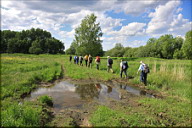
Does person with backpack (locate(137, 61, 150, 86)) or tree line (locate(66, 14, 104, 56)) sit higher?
tree line (locate(66, 14, 104, 56))

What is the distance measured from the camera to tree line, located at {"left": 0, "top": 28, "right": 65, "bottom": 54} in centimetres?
7800

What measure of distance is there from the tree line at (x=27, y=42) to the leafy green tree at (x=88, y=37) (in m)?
43.5

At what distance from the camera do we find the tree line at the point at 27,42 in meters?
78.0

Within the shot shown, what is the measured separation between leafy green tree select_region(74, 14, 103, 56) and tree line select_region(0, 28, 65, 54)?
43.5m

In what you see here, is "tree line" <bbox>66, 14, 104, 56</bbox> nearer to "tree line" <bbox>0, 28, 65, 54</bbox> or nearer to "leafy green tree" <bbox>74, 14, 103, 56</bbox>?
"leafy green tree" <bbox>74, 14, 103, 56</bbox>

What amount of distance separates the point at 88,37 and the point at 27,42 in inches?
2346

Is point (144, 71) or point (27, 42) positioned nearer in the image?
point (144, 71)

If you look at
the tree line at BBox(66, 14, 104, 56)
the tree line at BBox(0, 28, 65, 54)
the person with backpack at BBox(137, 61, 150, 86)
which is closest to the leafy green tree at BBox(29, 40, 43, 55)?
the tree line at BBox(0, 28, 65, 54)

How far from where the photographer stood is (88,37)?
135 ft

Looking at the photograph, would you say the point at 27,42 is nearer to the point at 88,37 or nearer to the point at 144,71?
the point at 88,37

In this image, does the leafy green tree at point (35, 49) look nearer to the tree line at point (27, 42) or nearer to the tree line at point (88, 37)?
the tree line at point (27, 42)

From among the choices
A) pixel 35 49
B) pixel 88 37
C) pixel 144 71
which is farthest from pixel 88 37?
pixel 35 49

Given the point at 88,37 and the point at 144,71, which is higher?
the point at 88,37

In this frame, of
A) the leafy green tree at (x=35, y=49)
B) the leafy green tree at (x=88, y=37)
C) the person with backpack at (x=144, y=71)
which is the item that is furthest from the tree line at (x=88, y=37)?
the leafy green tree at (x=35, y=49)
